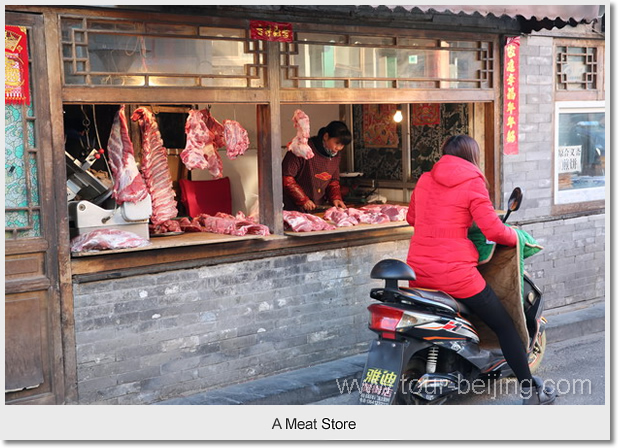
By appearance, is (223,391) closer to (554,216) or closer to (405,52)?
(405,52)

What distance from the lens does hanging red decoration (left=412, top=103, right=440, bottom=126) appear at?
380 inches

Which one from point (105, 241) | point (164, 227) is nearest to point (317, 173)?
point (164, 227)

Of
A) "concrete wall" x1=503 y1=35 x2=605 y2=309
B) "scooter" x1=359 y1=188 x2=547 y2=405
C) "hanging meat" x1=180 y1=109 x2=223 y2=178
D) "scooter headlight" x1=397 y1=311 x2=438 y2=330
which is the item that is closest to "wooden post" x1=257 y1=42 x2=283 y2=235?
"hanging meat" x1=180 y1=109 x2=223 y2=178

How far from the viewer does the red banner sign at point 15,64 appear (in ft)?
18.6

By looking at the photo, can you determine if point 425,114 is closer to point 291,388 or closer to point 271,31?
point 271,31

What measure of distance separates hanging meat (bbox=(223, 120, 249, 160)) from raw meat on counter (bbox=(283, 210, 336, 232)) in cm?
75

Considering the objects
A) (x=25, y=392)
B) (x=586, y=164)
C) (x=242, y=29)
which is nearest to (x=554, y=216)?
(x=586, y=164)

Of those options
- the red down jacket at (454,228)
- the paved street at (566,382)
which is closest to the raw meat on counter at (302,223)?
the paved street at (566,382)

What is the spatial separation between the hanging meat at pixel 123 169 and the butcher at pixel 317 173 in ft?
7.86

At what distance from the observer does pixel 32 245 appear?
5.89m

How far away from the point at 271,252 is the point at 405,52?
2397 millimetres

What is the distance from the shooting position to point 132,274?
6.33m

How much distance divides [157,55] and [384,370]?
118 inches
